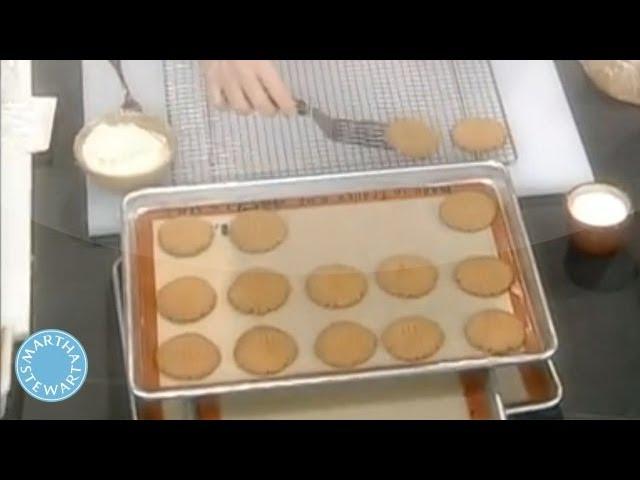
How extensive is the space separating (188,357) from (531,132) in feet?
1.22

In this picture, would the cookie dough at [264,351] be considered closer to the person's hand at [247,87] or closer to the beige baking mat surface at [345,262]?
the beige baking mat surface at [345,262]

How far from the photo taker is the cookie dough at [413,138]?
0.89 meters

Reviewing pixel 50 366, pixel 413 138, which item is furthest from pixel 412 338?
pixel 50 366

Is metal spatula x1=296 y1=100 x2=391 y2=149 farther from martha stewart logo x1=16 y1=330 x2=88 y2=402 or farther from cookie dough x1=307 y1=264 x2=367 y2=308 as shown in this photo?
martha stewart logo x1=16 y1=330 x2=88 y2=402

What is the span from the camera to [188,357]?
84cm

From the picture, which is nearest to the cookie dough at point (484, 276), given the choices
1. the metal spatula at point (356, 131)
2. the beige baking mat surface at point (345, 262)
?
the beige baking mat surface at point (345, 262)

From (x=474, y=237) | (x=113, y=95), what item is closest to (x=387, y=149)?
(x=474, y=237)

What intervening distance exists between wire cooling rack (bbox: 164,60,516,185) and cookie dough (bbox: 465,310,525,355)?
0.14 m

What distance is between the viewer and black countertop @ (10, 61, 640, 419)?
2.79 ft

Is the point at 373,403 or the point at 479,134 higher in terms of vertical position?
the point at 479,134

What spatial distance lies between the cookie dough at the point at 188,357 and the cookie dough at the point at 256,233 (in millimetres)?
84

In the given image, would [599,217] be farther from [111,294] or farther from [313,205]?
[111,294]
